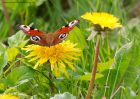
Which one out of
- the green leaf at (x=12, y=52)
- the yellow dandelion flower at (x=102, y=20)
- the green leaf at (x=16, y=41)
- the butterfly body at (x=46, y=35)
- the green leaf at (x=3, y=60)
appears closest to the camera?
the yellow dandelion flower at (x=102, y=20)

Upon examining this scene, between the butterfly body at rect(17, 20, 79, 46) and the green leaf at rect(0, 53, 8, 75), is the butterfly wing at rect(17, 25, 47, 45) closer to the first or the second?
the butterfly body at rect(17, 20, 79, 46)

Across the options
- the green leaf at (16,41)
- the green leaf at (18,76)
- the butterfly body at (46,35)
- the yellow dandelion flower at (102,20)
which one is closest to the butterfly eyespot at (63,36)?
the butterfly body at (46,35)

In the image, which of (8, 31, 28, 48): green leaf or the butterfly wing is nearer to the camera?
the butterfly wing

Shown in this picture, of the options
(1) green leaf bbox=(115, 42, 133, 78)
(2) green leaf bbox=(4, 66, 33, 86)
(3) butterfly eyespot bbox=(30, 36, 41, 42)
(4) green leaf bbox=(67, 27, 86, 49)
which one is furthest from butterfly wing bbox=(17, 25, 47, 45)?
(4) green leaf bbox=(67, 27, 86, 49)

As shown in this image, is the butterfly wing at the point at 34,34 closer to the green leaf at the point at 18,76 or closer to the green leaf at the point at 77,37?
the green leaf at the point at 18,76

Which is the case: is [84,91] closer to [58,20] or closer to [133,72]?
[133,72]
